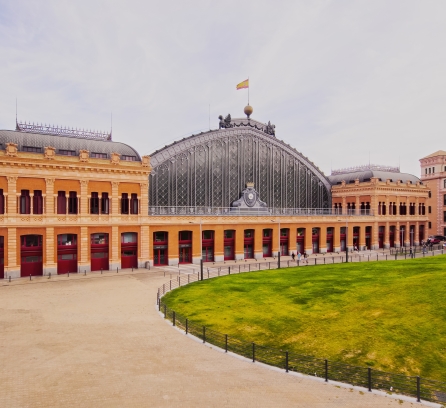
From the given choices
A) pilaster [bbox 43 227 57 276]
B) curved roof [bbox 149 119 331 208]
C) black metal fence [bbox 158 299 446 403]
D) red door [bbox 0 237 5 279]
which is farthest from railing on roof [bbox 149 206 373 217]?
black metal fence [bbox 158 299 446 403]

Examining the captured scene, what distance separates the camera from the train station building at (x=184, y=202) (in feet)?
150

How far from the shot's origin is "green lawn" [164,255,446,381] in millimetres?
18594

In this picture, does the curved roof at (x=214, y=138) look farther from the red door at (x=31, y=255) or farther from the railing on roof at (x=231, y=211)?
the red door at (x=31, y=255)

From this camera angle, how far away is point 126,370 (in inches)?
687

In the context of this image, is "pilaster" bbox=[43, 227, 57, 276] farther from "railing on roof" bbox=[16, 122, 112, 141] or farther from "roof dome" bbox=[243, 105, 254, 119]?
"roof dome" bbox=[243, 105, 254, 119]

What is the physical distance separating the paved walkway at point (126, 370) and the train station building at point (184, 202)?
18.9m

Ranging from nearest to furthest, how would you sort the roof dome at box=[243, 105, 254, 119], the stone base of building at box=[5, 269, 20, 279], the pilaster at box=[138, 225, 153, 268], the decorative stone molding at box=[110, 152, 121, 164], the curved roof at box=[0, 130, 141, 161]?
the stone base of building at box=[5, 269, 20, 279], the curved roof at box=[0, 130, 141, 161], the decorative stone molding at box=[110, 152, 121, 164], the pilaster at box=[138, 225, 153, 268], the roof dome at box=[243, 105, 254, 119]

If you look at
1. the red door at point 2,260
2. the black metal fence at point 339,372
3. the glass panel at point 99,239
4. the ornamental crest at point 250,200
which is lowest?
the black metal fence at point 339,372

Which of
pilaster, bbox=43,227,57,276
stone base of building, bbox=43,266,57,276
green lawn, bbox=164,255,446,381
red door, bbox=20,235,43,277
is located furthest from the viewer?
pilaster, bbox=43,227,57,276

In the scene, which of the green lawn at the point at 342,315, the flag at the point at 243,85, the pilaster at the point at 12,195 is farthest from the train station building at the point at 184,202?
the green lawn at the point at 342,315

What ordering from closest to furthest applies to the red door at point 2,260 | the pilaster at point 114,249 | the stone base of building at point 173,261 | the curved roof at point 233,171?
the red door at point 2,260, the pilaster at point 114,249, the stone base of building at point 173,261, the curved roof at point 233,171

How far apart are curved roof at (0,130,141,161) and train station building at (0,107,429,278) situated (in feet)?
0.47

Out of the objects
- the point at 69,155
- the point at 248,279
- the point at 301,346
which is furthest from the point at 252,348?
the point at 69,155

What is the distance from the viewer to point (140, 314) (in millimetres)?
27578
